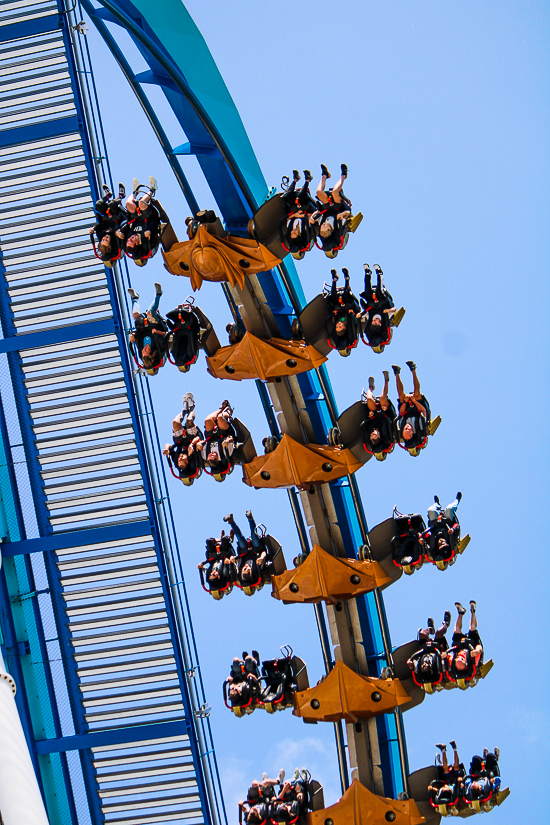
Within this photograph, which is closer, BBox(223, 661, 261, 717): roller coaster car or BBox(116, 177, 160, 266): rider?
BBox(116, 177, 160, 266): rider

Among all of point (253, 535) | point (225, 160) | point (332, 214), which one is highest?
point (225, 160)

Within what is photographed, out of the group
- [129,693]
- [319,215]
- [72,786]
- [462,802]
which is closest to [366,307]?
[319,215]

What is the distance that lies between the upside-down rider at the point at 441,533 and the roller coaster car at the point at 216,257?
9.44 feet

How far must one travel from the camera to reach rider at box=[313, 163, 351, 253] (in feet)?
33.8

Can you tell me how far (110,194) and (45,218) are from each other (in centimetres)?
546

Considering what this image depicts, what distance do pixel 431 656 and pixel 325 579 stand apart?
1.25 metres

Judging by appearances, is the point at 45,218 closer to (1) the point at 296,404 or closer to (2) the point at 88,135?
(2) the point at 88,135

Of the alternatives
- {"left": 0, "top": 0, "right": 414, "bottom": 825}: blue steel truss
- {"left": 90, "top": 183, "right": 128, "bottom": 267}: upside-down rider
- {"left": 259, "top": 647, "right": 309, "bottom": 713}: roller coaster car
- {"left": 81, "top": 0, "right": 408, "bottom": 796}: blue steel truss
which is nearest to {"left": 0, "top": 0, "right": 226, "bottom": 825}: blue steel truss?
{"left": 0, "top": 0, "right": 414, "bottom": 825}: blue steel truss

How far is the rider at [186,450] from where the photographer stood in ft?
35.2

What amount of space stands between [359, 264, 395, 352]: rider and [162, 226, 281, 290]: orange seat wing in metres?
0.91

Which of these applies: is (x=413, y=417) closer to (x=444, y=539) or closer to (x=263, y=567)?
(x=444, y=539)

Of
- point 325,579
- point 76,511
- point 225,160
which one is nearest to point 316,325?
point 225,160

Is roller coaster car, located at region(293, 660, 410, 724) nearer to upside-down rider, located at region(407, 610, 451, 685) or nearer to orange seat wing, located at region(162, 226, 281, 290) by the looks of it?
upside-down rider, located at region(407, 610, 451, 685)

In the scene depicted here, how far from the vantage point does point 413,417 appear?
10.4m
